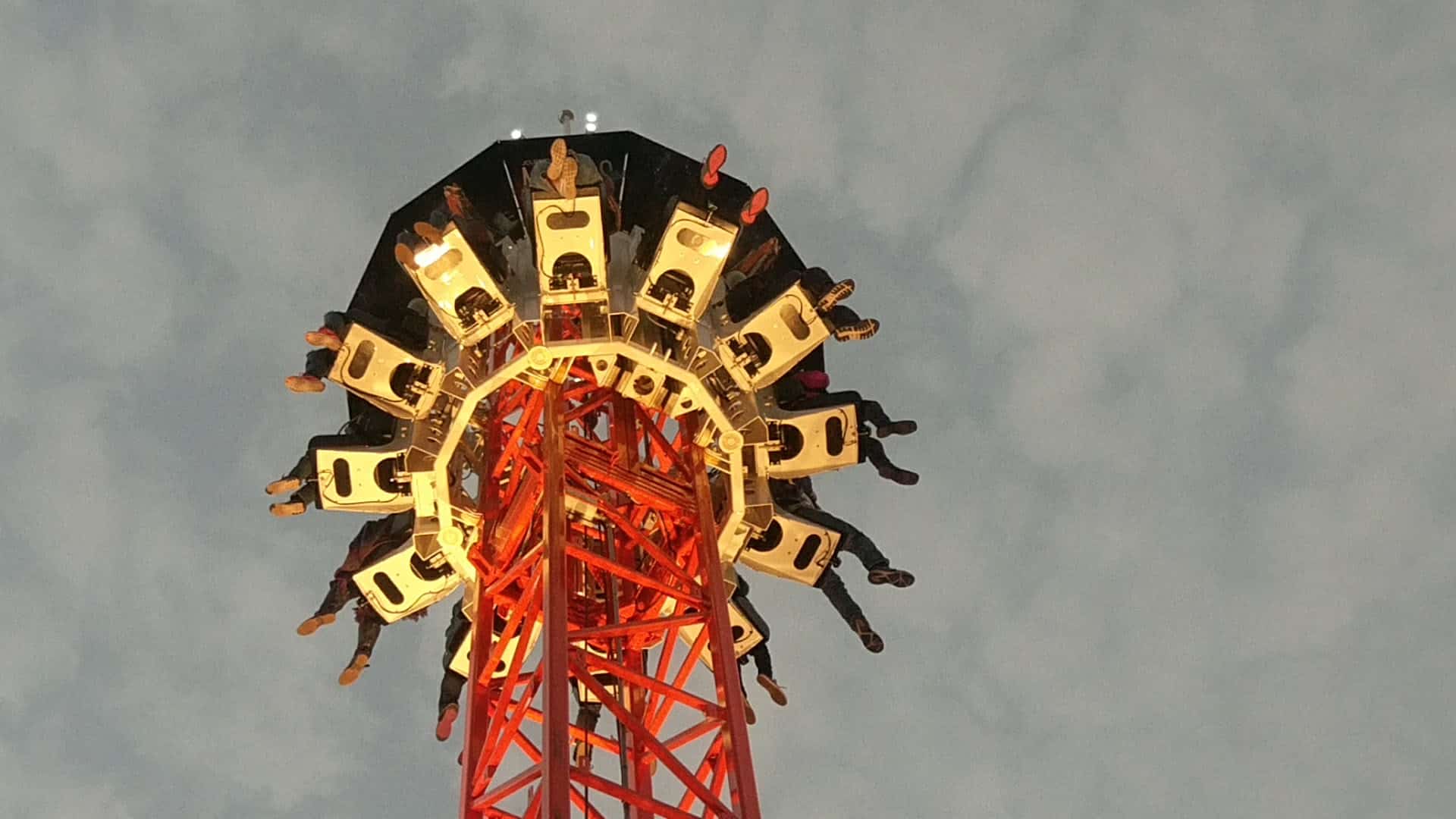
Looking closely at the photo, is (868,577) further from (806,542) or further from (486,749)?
(486,749)

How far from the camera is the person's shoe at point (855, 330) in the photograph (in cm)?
1370

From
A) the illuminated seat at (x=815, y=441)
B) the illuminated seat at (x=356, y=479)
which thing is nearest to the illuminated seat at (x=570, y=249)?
the illuminated seat at (x=356, y=479)

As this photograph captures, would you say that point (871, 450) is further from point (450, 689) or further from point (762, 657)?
point (450, 689)

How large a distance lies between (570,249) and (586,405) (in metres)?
2.12

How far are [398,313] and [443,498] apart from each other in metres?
2.26

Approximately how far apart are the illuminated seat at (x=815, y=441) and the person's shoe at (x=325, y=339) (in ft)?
13.8

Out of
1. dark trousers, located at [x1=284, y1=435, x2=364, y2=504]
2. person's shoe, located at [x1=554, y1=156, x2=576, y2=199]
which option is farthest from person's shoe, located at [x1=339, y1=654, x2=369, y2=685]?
person's shoe, located at [x1=554, y1=156, x2=576, y2=199]

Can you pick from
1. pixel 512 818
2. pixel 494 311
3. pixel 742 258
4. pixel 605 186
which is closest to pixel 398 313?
pixel 494 311

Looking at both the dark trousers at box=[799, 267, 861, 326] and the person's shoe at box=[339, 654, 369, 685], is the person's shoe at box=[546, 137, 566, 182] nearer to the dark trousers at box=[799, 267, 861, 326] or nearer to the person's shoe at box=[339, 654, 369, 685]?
the dark trousers at box=[799, 267, 861, 326]

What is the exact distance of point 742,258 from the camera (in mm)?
14773

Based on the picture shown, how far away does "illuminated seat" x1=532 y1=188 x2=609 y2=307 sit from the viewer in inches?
504

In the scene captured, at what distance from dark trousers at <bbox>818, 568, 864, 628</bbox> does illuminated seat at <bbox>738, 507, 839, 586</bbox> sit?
0.14m

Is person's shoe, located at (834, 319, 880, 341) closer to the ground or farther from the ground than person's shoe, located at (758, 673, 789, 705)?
farther from the ground

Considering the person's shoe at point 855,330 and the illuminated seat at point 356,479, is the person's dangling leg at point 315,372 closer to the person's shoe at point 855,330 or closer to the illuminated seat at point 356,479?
the illuminated seat at point 356,479
